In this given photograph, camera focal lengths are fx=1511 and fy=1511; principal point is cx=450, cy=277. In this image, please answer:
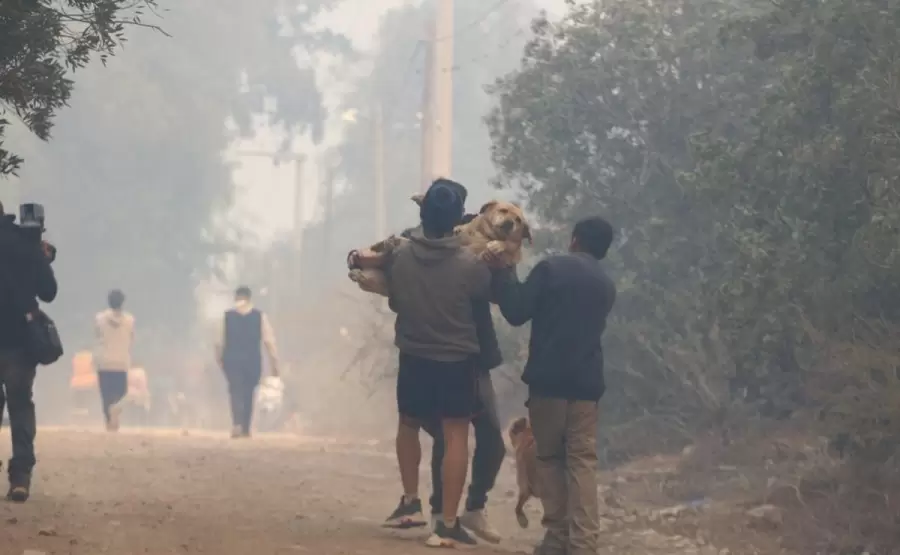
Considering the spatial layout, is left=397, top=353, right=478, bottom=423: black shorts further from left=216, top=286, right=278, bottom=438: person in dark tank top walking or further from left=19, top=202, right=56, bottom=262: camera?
left=216, top=286, right=278, bottom=438: person in dark tank top walking

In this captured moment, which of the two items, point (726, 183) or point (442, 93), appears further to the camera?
point (442, 93)

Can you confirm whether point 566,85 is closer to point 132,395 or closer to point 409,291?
point 409,291

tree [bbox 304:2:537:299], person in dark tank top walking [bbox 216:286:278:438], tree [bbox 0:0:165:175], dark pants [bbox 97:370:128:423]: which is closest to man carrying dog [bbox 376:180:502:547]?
tree [bbox 0:0:165:175]

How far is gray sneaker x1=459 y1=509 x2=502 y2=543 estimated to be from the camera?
28.8 ft

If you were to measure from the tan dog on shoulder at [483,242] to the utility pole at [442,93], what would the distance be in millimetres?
18939

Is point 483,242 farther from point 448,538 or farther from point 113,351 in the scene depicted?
point 113,351

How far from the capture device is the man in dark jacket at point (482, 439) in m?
8.59

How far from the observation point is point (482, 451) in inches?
348

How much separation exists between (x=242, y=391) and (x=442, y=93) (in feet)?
34.8

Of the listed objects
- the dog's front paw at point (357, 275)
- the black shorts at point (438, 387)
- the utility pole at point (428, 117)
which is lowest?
the black shorts at point (438, 387)

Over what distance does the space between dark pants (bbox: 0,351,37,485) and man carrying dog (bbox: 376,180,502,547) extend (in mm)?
2781

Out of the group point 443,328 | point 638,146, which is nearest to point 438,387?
point 443,328

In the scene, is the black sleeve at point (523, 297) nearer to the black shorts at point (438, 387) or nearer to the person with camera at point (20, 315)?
the black shorts at point (438, 387)

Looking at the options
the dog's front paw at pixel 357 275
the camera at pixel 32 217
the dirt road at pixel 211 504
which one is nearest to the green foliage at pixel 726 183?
the dirt road at pixel 211 504
